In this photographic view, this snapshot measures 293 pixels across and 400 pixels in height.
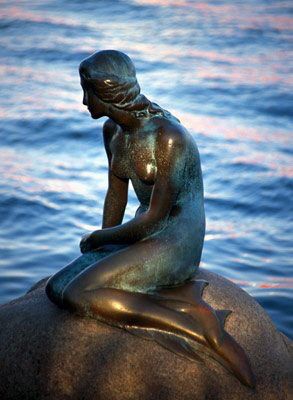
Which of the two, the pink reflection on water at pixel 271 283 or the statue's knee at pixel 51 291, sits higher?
the statue's knee at pixel 51 291

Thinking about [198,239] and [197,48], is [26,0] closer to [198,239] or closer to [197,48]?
[197,48]

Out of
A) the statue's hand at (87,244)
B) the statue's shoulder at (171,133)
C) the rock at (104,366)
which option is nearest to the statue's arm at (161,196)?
the statue's shoulder at (171,133)

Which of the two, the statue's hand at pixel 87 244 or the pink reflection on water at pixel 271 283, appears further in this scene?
the pink reflection on water at pixel 271 283

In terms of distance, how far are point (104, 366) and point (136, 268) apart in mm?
494

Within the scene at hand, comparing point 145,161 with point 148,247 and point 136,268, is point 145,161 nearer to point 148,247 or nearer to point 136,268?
point 148,247

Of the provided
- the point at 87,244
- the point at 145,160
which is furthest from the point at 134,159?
the point at 87,244

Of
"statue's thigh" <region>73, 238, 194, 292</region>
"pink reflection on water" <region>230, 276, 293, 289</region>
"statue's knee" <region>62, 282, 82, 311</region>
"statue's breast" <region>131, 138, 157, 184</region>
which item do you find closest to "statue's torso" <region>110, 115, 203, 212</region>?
"statue's breast" <region>131, 138, 157, 184</region>

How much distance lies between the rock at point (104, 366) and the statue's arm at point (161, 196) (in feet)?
1.54

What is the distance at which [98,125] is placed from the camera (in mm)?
11664

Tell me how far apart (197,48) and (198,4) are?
135 cm

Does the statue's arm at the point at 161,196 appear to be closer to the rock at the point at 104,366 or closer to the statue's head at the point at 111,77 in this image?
the statue's head at the point at 111,77

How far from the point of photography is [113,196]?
655cm

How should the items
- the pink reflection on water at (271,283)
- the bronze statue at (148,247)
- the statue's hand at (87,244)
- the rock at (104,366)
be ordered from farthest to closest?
1. the pink reflection on water at (271,283)
2. the statue's hand at (87,244)
3. the bronze statue at (148,247)
4. the rock at (104,366)

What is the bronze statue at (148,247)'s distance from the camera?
6.02 m
